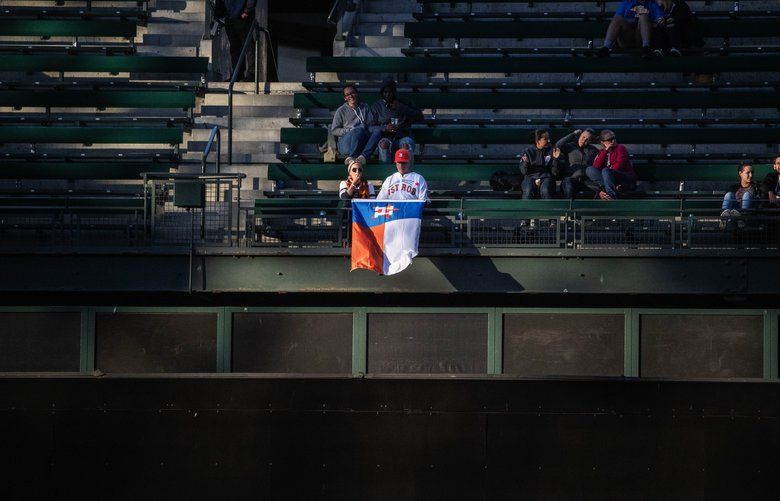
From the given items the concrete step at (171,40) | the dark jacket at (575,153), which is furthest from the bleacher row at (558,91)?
the concrete step at (171,40)

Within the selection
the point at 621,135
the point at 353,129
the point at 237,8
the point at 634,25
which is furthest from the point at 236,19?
the point at 621,135

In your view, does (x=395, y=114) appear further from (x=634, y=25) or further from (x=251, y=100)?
(x=634, y=25)

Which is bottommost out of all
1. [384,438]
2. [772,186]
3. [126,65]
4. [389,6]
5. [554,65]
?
[384,438]

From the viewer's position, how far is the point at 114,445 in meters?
10.0

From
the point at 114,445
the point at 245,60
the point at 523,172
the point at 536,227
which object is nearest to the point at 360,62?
the point at 245,60

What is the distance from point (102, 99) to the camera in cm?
1967

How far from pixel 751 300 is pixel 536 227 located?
254cm

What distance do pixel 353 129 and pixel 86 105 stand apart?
4.61 m

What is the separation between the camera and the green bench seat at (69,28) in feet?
70.0

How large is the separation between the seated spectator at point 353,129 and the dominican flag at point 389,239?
2662 mm

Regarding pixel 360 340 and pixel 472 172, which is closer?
pixel 360 340

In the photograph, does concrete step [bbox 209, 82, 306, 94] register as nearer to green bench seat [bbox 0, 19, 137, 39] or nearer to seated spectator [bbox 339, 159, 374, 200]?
green bench seat [bbox 0, 19, 137, 39]

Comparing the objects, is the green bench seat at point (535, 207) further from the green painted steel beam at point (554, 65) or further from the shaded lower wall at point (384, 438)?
the shaded lower wall at point (384, 438)

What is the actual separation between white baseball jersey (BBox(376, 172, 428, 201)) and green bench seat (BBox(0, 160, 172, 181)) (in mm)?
4568
